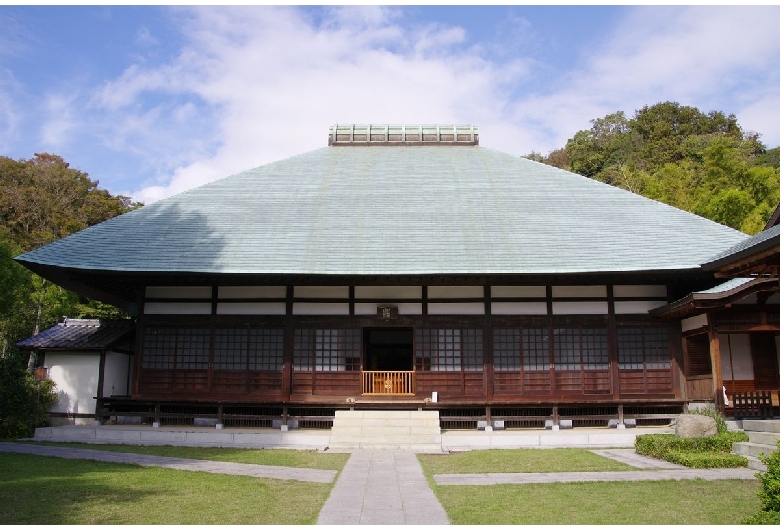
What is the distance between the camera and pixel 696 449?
12.1 meters

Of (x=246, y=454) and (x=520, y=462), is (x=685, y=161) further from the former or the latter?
(x=246, y=454)

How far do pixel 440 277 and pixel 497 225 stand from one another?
2.95m

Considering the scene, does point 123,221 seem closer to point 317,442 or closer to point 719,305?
point 317,442

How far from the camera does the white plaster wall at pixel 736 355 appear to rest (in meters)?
17.7

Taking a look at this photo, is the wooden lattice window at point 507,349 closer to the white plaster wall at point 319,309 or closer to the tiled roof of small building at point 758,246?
the white plaster wall at point 319,309

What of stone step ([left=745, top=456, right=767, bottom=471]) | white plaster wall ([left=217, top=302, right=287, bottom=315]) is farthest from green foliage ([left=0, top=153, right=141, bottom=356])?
stone step ([left=745, top=456, right=767, bottom=471])

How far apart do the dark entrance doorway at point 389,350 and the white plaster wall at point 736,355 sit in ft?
33.9

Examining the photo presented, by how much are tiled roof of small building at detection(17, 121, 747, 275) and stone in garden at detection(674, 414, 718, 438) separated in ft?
14.8

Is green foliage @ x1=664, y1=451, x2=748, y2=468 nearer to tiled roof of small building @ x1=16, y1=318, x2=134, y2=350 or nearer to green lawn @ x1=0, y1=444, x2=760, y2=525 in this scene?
green lawn @ x1=0, y1=444, x2=760, y2=525

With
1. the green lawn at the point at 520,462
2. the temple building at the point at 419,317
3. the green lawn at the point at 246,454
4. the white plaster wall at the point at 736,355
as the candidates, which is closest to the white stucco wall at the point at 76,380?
the temple building at the point at 419,317

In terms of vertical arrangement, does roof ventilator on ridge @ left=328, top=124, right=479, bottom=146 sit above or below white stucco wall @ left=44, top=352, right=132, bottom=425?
above

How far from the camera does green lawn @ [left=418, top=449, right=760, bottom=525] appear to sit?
7.13m

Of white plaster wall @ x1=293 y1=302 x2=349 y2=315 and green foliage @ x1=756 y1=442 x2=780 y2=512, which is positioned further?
white plaster wall @ x1=293 y1=302 x2=349 y2=315

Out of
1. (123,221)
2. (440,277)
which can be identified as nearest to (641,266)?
(440,277)
